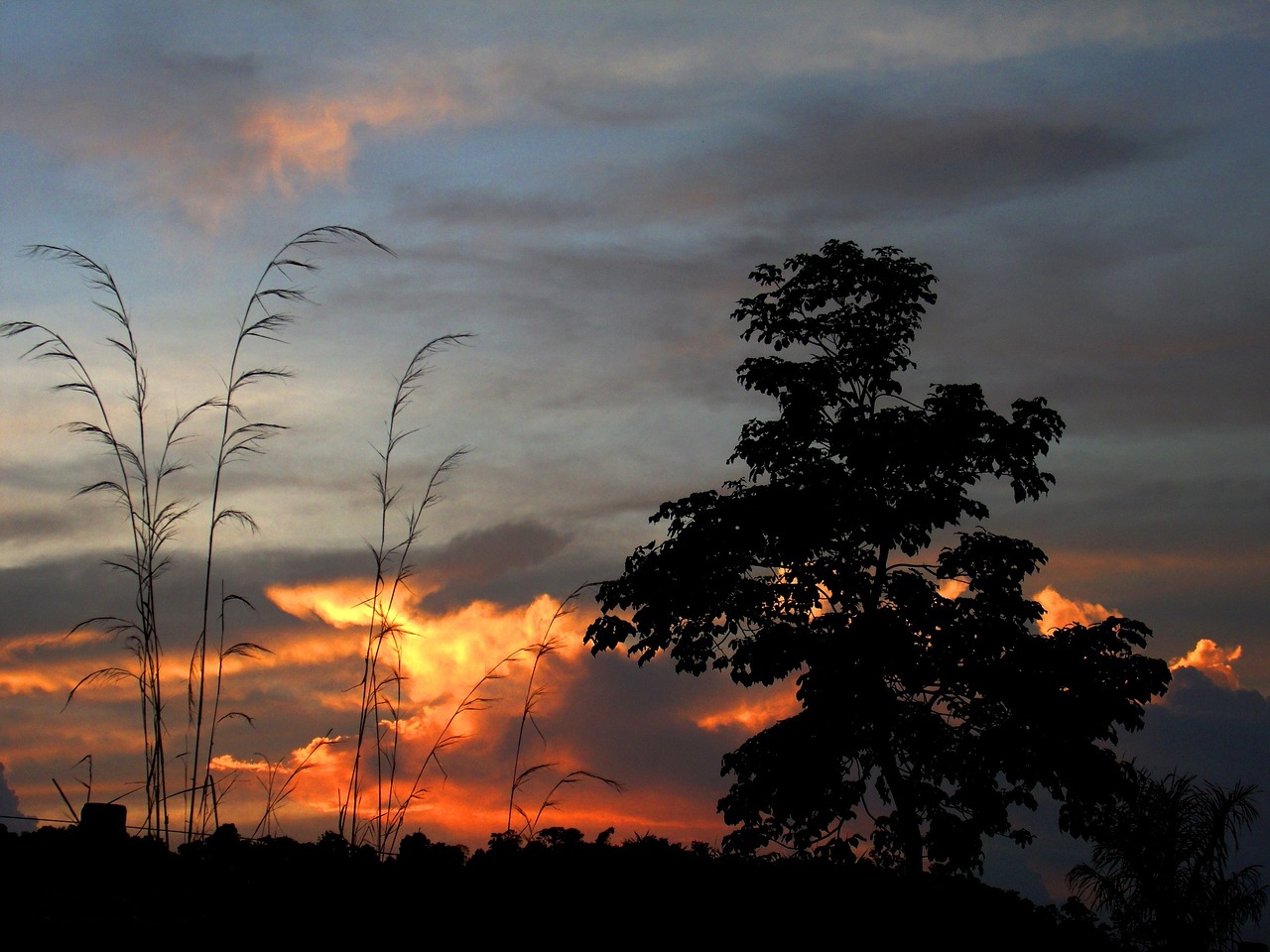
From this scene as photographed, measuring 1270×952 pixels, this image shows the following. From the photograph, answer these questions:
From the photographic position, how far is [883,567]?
17.0 metres

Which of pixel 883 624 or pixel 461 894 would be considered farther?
pixel 883 624

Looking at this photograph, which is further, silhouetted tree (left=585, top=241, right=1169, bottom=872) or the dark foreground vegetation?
silhouetted tree (left=585, top=241, right=1169, bottom=872)

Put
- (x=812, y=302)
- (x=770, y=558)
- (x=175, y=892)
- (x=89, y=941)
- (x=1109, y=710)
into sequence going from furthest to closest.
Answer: (x=812, y=302)
(x=770, y=558)
(x=1109, y=710)
(x=175, y=892)
(x=89, y=941)

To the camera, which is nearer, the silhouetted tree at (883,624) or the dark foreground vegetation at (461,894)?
the dark foreground vegetation at (461,894)

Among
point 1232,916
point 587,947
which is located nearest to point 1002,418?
point 1232,916

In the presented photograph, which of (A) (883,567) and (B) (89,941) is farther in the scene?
(A) (883,567)

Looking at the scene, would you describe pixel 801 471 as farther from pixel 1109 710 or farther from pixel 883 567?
pixel 1109 710

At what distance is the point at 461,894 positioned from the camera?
5230mm

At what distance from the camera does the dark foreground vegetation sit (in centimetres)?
484

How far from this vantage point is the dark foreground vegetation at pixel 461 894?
4844 millimetres

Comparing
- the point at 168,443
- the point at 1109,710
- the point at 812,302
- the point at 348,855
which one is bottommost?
the point at 348,855

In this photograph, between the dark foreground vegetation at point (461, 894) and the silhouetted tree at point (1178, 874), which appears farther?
the silhouetted tree at point (1178, 874)

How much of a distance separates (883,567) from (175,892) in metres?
13.0

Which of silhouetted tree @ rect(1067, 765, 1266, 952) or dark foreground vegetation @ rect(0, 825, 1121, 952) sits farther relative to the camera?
silhouetted tree @ rect(1067, 765, 1266, 952)
